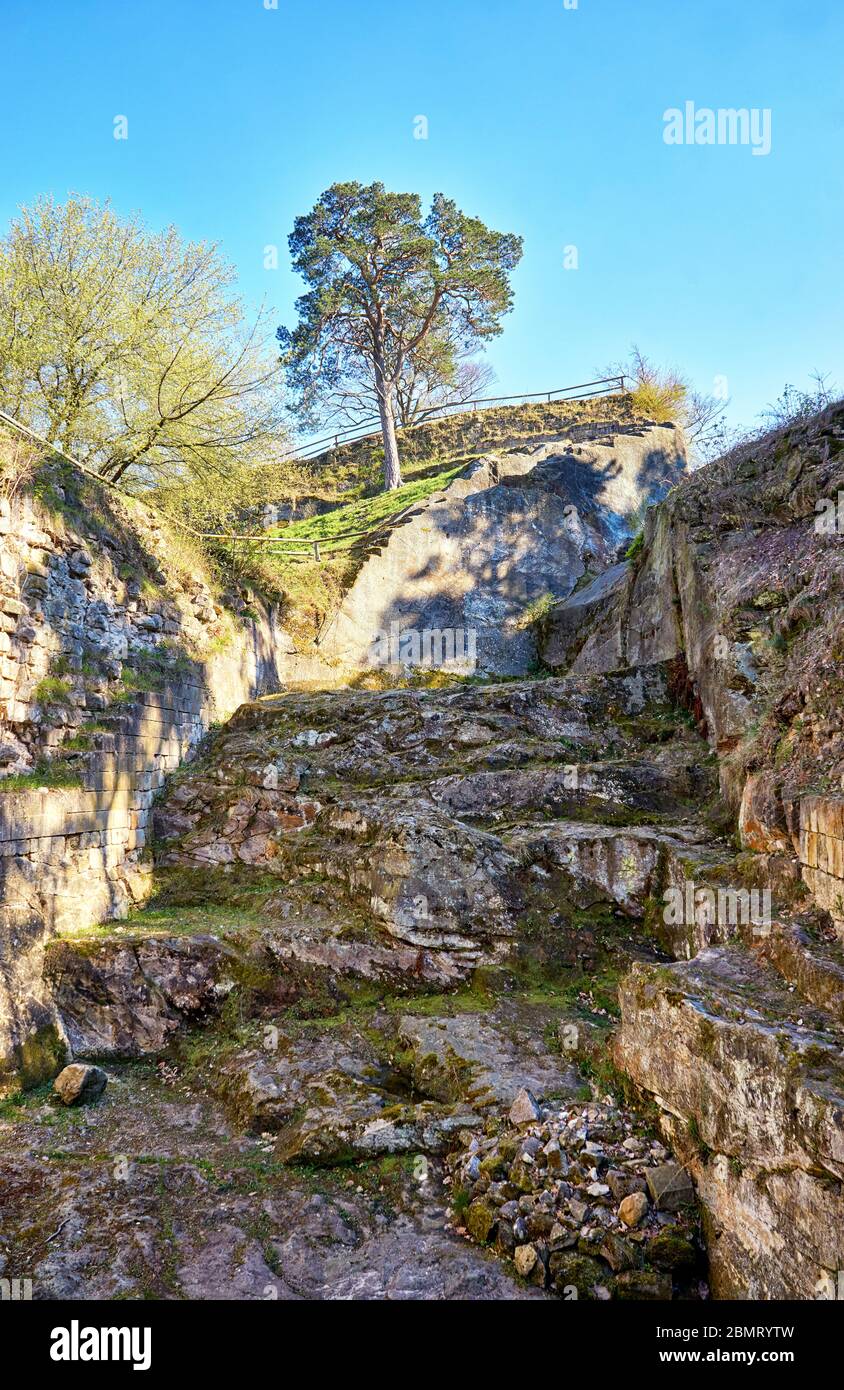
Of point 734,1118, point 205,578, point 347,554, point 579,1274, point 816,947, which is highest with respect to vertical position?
point 347,554

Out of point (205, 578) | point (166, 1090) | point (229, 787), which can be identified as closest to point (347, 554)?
point (205, 578)

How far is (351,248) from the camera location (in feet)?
70.2

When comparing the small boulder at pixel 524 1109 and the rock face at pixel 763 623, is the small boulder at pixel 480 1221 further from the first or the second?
the rock face at pixel 763 623

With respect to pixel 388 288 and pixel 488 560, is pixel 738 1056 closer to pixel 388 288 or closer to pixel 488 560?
pixel 488 560

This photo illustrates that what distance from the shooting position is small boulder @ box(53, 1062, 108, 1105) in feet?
19.1

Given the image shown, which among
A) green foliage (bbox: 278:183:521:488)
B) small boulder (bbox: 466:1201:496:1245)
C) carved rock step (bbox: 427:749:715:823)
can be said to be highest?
green foliage (bbox: 278:183:521:488)

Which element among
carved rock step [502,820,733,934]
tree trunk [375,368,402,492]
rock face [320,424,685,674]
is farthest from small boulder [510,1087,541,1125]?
tree trunk [375,368,402,492]

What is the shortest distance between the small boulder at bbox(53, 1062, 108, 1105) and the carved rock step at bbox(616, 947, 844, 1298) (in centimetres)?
445

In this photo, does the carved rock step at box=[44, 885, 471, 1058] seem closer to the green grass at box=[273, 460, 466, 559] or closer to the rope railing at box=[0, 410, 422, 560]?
the rope railing at box=[0, 410, 422, 560]

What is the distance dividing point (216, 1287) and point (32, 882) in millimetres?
4380

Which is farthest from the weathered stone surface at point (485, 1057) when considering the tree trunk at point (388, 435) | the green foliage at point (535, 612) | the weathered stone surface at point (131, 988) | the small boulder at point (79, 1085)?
the tree trunk at point (388, 435)

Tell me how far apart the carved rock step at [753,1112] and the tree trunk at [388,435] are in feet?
70.8

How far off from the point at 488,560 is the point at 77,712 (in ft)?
37.4
